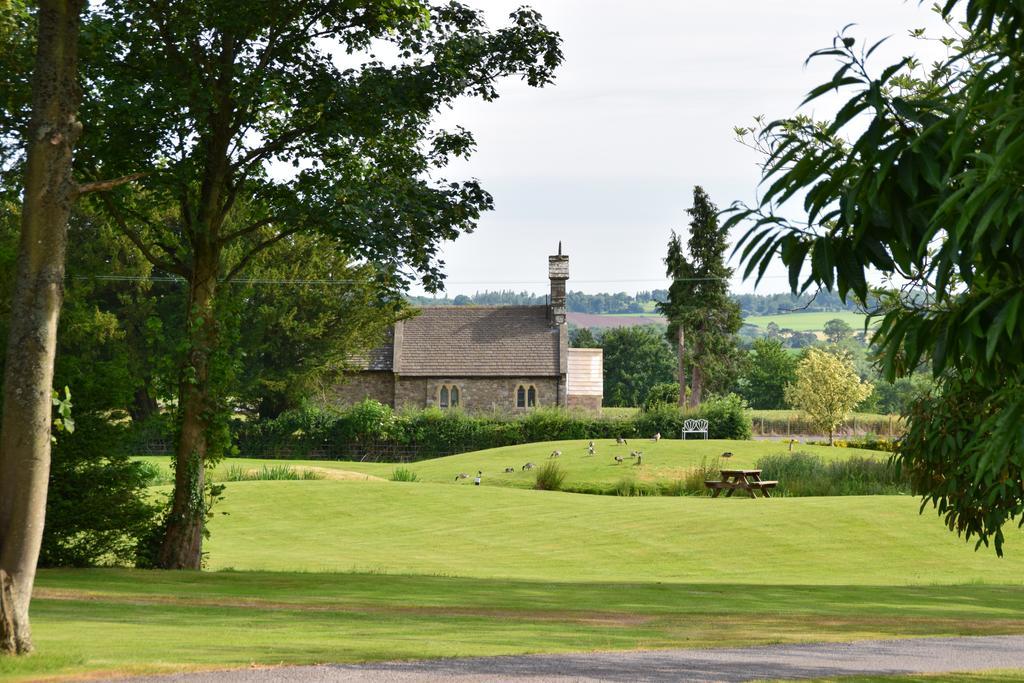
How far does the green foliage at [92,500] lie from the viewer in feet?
60.4

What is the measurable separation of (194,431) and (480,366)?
45751 millimetres

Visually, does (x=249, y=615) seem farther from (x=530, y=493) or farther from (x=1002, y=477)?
(x=530, y=493)

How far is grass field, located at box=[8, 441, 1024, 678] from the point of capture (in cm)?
1151

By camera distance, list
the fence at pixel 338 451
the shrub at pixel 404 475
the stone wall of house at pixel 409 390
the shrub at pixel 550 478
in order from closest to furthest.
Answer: the shrub at pixel 550 478
the shrub at pixel 404 475
the fence at pixel 338 451
the stone wall of house at pixel 409 390

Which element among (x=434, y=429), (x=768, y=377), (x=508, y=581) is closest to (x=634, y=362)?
(x=768, y=377)

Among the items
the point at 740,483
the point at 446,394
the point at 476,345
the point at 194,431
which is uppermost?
the point at 476,345

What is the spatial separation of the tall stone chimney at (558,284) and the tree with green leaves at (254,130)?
4505 cm

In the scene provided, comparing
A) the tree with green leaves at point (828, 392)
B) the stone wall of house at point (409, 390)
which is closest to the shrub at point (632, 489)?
the stone wall of house at point (409, 390)

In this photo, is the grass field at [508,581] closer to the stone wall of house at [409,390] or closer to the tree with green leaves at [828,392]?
the stone wall of house at [409,390]

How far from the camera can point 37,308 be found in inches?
400

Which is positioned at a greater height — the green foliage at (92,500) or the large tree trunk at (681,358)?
the large tree trunk at (681,358)

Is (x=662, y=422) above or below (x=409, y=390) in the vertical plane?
below

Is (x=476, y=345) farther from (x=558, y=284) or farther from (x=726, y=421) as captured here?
(x=726, y=421)

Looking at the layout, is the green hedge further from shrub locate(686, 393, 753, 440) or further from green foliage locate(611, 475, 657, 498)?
green foliage locate(611, 475, 657, 498)
